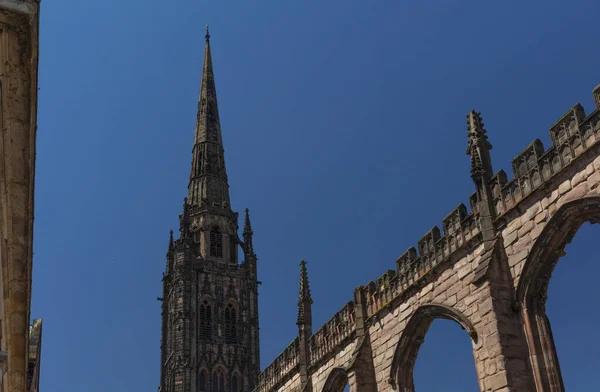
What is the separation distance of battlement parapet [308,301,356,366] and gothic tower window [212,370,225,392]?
32309 mm

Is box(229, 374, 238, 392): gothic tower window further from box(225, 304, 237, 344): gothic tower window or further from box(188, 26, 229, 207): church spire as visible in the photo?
box(188, 26, 229, 207): church spire

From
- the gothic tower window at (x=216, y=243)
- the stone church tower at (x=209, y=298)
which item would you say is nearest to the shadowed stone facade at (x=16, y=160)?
the stone church tower at (x=209, y=298)

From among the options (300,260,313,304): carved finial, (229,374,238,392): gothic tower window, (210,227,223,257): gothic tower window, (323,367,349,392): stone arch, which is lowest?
(323,367,349,392): stone arch

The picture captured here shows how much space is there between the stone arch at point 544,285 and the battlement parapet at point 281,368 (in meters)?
13.2

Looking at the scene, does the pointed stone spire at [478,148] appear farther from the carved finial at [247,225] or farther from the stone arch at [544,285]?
the carved finial at [247,225]

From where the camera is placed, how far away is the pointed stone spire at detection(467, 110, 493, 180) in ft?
56.2

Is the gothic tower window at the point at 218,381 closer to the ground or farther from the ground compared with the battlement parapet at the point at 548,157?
farther from the ground

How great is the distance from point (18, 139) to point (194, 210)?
188ft

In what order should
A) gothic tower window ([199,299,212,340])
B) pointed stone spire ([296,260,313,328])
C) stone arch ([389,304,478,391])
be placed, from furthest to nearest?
gothic tower window ([199,299,212,340]) → pointed stone spire ([296,260,313,328]) → stone arch ([389,304,478,391])

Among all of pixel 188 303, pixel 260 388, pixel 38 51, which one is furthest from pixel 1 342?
pixel 188 303

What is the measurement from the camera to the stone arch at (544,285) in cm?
1409

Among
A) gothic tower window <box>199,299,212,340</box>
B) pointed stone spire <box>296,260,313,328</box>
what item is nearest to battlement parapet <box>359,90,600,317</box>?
pointed stone spire <box>296,260,313,328</box>

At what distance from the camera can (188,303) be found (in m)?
57.4

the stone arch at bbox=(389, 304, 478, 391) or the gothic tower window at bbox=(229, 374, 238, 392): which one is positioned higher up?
the gothic tower window at bbox=(229, 374, 238, 392)
